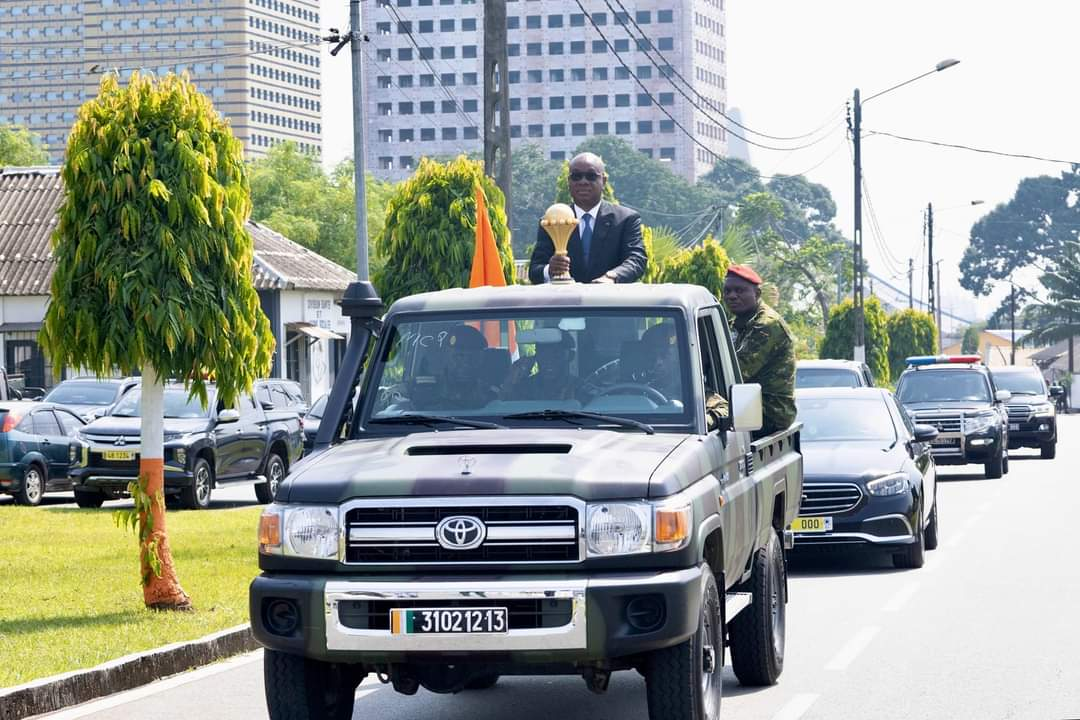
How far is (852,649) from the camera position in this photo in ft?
36.3

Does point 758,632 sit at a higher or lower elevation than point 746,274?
lower

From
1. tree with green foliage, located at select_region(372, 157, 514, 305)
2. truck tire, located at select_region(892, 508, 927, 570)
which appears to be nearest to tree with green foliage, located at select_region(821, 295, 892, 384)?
tree with green foliage, located at select_region(372, 157, 514, 305)

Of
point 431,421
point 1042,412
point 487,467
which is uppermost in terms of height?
point 431,421

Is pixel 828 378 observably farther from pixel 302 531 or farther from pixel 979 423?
pixel 302 531

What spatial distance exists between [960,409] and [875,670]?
20.3 meters

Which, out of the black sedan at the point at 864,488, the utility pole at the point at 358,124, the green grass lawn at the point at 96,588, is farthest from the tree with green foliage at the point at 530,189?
the black sedan at the point at 864,488

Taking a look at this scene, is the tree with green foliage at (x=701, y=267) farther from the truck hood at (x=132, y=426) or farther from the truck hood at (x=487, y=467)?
the truck hood at (x=487, y=467)

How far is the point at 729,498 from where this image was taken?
808 cm

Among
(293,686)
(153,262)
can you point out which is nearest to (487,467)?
(293,686)

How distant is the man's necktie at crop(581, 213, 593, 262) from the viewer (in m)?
11.3

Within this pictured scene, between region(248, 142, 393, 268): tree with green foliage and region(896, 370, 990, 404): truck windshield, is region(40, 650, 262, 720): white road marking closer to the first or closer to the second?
region(896, 370, 990, 404): truck windshield

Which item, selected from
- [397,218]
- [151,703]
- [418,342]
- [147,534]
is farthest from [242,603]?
[397,218]

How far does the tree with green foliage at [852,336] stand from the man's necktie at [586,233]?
57.9 m

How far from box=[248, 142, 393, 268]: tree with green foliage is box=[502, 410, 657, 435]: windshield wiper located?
81.0 meters
